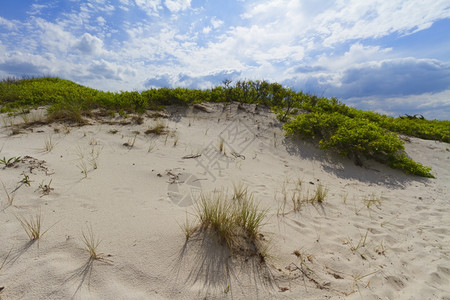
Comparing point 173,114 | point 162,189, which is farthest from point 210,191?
point 173,114

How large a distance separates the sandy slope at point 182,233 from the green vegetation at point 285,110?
102 cm

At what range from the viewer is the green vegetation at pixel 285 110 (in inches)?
264

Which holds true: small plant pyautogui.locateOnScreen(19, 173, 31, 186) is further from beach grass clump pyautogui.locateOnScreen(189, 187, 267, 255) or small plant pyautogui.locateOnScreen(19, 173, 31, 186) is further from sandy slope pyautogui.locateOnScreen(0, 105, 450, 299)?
beach grass clump pyautogui.locateOnScreen(189, 187, 267, 255)

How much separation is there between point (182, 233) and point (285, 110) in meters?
7.87

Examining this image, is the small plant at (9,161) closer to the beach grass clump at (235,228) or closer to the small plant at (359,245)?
the beach grass clump at (235,228)

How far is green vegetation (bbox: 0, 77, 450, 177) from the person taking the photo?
6711mm

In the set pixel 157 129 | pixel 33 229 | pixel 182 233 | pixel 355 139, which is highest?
pixel 355 139

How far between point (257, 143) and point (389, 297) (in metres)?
5.55

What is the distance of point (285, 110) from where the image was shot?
365 inches

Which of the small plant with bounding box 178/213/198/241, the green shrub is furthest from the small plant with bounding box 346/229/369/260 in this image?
the green shrub

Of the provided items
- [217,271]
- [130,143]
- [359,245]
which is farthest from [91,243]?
[130,143]

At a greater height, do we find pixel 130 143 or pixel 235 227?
pixel 130 143

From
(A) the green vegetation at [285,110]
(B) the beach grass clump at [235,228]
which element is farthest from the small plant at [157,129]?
(B) the beach grass clump at [235,228]

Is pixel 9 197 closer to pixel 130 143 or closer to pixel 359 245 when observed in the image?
pixel 130 143
